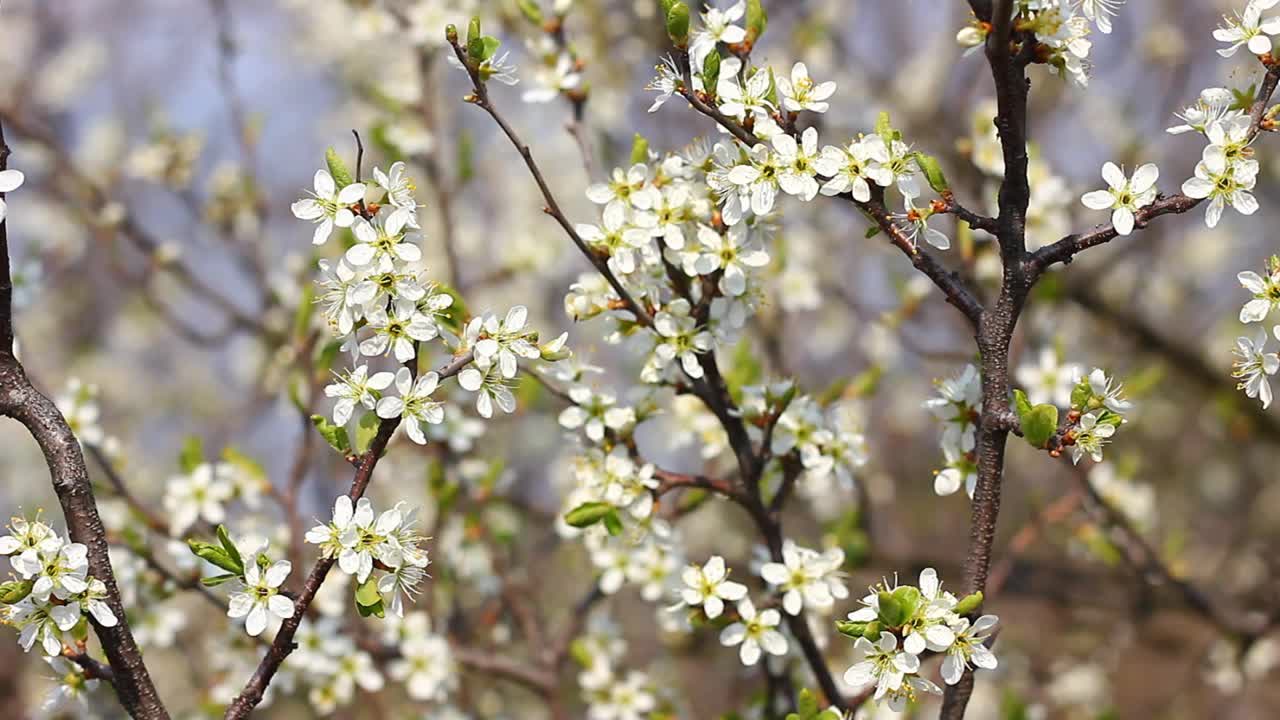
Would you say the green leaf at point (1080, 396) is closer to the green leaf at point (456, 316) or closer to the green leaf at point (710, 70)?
the green leaf at point (710, 70)

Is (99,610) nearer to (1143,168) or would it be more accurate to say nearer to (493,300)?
(1143,168)

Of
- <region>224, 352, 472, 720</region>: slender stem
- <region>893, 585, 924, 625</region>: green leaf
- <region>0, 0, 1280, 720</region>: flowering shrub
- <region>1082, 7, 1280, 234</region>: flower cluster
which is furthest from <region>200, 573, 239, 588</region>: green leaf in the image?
<region>1082, 7, 1280, 234</region>: flower cluster

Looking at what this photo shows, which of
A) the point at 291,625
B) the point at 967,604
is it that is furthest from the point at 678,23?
the point at 291,625

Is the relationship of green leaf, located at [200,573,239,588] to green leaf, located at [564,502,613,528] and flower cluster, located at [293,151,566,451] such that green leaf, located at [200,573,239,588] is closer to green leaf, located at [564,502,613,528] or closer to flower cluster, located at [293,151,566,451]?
flower cluster, located at [293,151,566,451]

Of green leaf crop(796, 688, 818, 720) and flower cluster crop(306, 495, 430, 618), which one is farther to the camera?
green leaf crop(796, 688, 818, 720)

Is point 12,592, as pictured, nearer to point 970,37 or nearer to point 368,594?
point 368,594

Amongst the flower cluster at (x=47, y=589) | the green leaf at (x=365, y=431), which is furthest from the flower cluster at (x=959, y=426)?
the flower cluster at (x=47, y=589)
